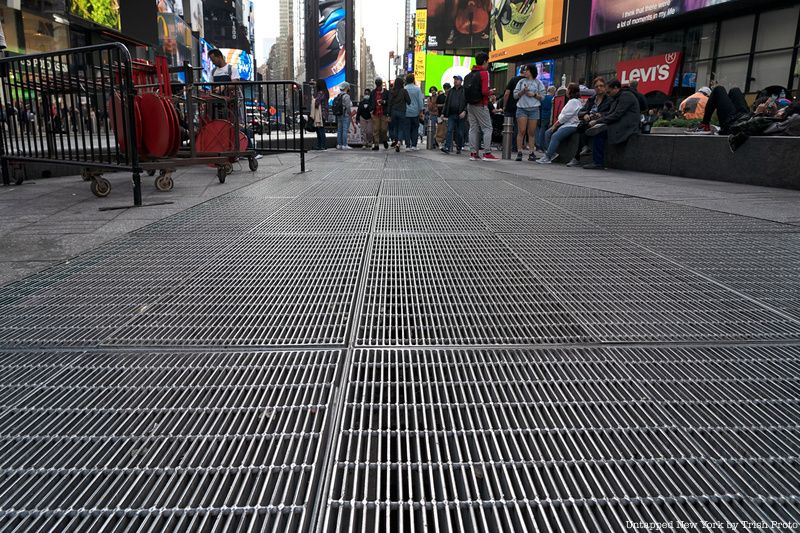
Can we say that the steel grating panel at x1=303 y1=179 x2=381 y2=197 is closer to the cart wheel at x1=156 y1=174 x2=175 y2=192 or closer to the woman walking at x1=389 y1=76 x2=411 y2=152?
the cart wheel at x1=156 y1=174 x2=175 y2=192

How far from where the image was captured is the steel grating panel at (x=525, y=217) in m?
4.98

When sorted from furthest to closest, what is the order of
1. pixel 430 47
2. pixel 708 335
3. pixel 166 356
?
pixel 430 47
pixel 708 335
pixel 166 356

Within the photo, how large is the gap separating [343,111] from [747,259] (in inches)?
641

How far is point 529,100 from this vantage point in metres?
14.4

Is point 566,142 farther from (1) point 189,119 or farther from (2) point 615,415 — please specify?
(2) point 615,415

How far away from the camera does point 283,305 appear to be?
298cm

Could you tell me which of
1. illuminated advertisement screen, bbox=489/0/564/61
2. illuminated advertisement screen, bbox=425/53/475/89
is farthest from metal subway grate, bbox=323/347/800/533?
illuminated advertisement screen, bbox=425/53/475/89

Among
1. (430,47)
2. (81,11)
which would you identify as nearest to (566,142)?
(81,11)

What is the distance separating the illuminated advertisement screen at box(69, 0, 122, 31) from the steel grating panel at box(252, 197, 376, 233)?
1694cm

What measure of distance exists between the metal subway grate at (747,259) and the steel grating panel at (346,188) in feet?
12.1

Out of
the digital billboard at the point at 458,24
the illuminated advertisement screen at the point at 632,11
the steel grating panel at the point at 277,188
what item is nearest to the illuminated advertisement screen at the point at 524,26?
the illuminated advertisement screen at the point at 632,11

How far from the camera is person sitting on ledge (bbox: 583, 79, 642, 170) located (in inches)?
432

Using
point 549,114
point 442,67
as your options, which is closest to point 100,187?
point 549,114

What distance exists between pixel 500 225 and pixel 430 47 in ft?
126
